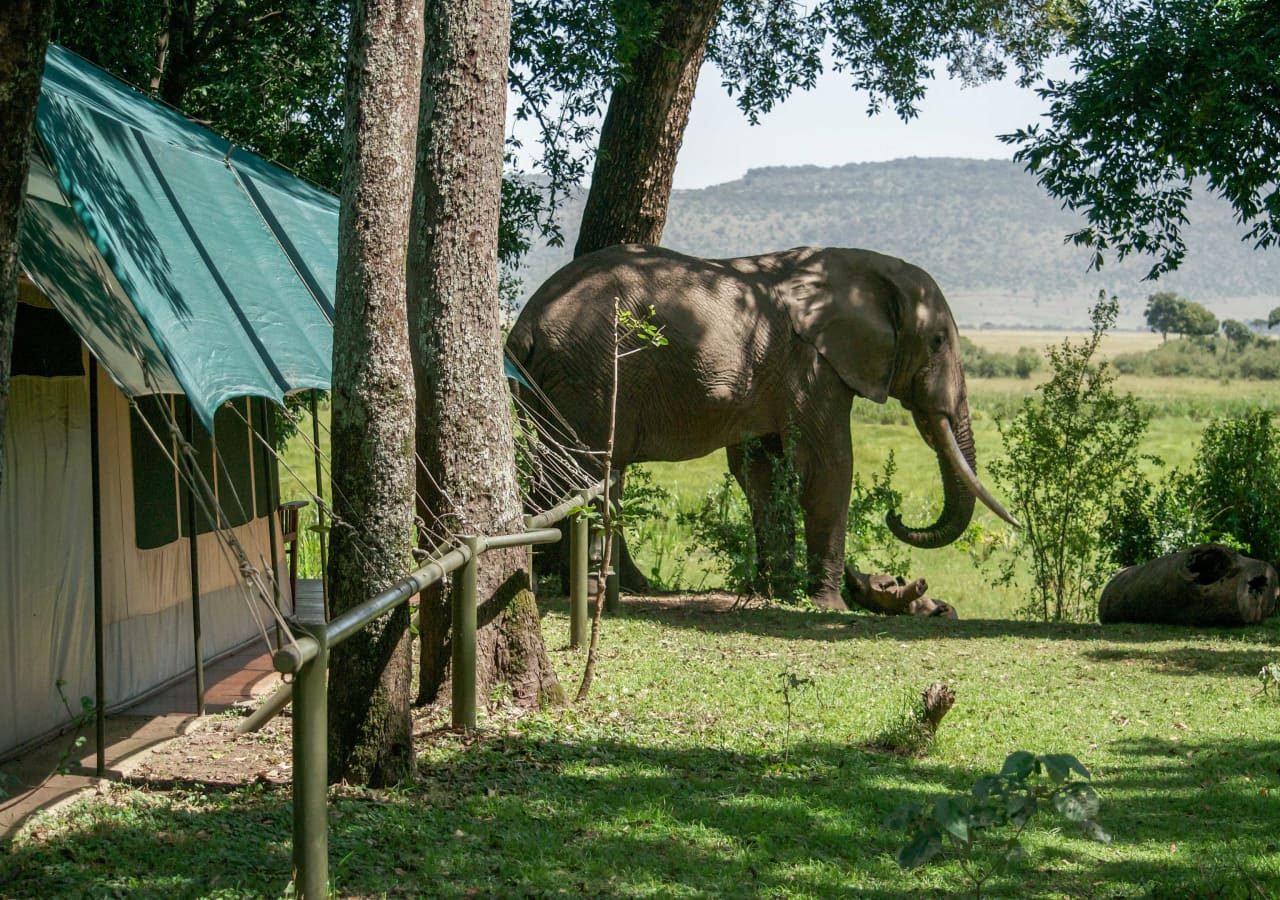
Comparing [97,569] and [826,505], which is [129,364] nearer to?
[97,569]

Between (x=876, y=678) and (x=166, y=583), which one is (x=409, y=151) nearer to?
(x=166, y=583)

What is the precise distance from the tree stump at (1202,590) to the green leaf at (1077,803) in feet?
27.0

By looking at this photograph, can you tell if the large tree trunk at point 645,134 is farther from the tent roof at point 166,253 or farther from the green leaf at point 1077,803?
the green leaf at point 1077,803

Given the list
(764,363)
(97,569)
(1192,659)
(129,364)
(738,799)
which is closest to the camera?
(97,569)

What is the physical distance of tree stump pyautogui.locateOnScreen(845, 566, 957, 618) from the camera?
13523mm

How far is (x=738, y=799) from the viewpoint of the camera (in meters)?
6.23

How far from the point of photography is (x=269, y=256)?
7.78 m

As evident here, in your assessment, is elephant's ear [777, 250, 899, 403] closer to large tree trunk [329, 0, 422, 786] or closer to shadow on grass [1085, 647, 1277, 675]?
shadow on grass [1085, 647, 1277, 675]

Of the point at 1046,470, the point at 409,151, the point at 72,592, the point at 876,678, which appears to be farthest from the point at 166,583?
the point at 1046,470

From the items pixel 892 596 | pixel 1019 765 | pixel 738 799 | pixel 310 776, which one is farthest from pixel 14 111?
pixel 892 596

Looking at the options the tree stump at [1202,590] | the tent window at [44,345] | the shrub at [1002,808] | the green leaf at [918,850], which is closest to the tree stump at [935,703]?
the shrub at [1002,808]

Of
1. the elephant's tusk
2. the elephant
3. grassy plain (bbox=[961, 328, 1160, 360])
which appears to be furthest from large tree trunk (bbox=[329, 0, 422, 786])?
grassy plain (bbox=[961, 328, 1160, 360])

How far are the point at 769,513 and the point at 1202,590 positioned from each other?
3722 mm

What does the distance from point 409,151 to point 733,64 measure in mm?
11387
